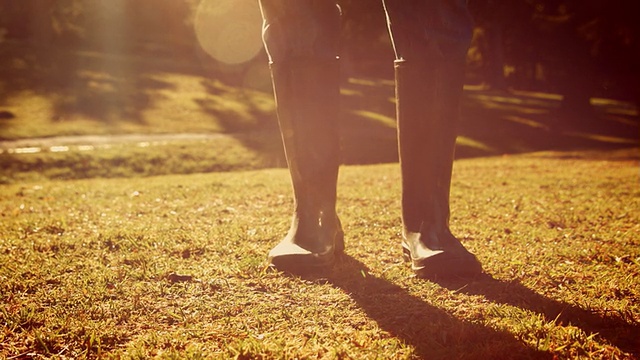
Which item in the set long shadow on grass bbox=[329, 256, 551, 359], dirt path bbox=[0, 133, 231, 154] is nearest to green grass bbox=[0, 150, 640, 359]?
long shadow on grass bbox=[329, 256, 551, 359]

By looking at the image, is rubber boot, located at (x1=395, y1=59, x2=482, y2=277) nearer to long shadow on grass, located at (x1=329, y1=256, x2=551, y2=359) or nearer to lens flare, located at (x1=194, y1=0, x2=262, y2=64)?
long shadow on grass, located at (x1=329, y1=256, x2=551, y2=359)

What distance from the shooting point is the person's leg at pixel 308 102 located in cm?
244

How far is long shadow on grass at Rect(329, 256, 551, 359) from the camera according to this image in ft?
5.22

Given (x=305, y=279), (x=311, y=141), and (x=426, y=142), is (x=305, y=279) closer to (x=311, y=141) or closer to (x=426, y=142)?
(x=311, y=141)

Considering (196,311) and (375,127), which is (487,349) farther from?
(375,127)

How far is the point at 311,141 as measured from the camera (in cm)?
251

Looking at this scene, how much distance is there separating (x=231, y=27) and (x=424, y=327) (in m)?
23.5

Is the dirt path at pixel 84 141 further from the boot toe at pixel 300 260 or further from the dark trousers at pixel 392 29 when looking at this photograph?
the boot toe at pixel 300 260

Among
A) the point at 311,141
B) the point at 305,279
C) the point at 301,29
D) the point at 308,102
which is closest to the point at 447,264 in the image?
the point at 305,279

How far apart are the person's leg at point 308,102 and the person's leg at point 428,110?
1.01 ft

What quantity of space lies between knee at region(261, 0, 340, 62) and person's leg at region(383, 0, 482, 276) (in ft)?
0.92

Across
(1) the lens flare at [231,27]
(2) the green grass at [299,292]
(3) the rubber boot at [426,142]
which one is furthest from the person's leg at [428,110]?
(1) the lens flare at [231,27]

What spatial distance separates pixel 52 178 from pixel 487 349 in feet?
29.0

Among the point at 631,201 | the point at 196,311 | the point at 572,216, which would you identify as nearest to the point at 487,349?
the point at 196,311
